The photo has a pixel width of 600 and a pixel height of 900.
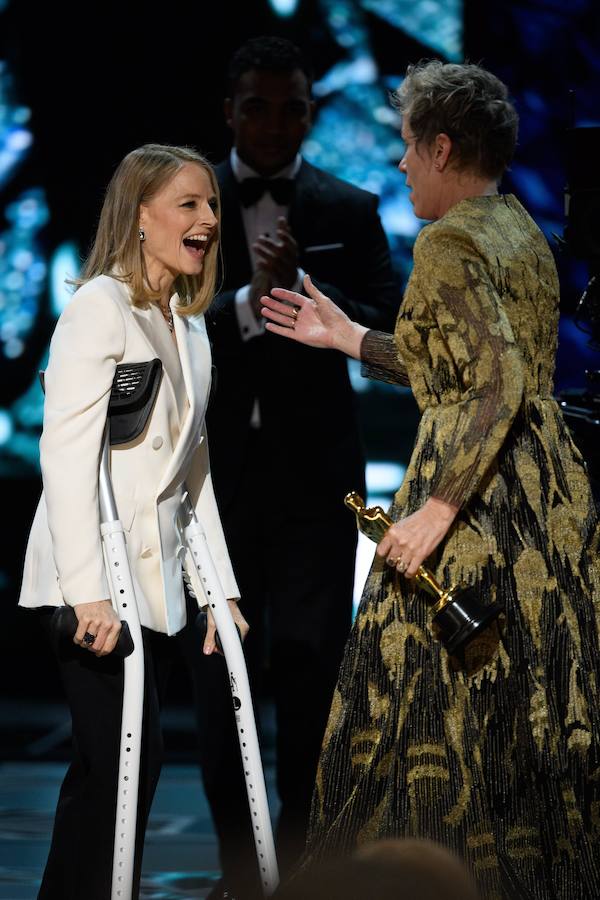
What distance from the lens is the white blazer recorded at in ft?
7.48

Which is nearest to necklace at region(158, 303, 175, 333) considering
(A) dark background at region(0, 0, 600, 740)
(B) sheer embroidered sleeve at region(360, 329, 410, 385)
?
(B) sheer embroidered sleeve at region(360, 329, 410, 385)

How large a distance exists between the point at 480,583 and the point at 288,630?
1.32 meters

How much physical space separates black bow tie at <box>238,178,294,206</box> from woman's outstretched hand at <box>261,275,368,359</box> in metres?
1.05

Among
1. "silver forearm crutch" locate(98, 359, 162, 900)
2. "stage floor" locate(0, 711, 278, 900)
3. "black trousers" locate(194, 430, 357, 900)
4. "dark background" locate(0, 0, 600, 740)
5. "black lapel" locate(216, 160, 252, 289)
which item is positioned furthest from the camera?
"dark background" locate(0, 0, 600, 740)

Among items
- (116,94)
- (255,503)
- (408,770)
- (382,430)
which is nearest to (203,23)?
(116,94)

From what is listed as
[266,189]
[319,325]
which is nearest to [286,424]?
[266,189]

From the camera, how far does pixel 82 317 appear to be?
7.65 feet

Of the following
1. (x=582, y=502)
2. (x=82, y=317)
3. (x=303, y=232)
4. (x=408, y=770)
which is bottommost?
(x=408, y=770)

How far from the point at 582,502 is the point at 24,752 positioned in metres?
2.75

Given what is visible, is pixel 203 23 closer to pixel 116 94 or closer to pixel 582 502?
pixel 116 94

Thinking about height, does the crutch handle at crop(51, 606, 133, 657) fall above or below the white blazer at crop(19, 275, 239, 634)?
below

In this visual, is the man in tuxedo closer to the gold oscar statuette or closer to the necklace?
the necklace

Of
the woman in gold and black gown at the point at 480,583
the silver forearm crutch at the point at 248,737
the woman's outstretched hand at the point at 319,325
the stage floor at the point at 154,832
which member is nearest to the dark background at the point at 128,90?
the stage floor at the point at 154,832

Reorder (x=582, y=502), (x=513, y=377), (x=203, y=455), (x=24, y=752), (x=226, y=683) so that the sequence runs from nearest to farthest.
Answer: (x=513, y=377)
(x=582, y=502)
(x=203, y=455)
(x=226, y=683)
(x=24, y=752)
